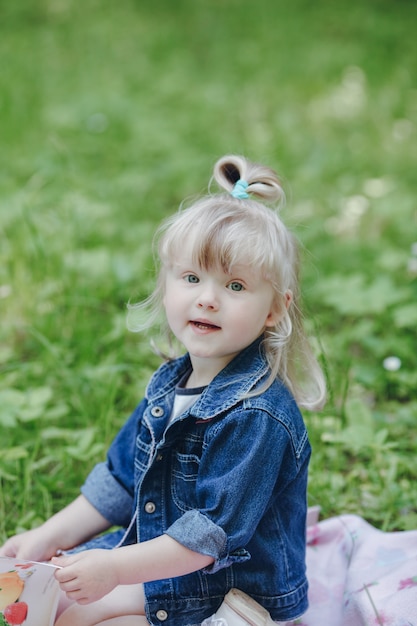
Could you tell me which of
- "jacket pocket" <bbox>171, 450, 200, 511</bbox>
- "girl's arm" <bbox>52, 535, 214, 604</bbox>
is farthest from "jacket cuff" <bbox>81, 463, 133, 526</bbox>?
"girl's arm" <bbox>52, 535, 214, 604</bbox>

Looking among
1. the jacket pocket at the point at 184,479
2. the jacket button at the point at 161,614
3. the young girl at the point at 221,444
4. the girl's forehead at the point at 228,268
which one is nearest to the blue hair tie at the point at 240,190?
the young girl at the point at 221,444

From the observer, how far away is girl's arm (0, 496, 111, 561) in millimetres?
1562

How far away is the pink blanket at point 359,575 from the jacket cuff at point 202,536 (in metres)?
0.36

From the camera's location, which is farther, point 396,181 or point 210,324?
point 396,181

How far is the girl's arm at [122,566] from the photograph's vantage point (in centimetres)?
123

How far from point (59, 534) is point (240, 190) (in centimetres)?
80

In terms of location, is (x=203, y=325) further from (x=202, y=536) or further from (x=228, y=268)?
(x=202, y=536)

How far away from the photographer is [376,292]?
257cm

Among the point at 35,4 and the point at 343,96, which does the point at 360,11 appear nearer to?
the point at 343,96

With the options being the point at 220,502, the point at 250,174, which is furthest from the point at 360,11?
the point at 220,502

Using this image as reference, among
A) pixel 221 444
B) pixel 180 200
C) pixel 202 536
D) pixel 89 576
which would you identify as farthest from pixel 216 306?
pixel 180 200

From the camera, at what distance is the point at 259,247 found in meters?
1.34

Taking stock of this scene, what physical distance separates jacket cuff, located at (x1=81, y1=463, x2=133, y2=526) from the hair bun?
0.66 m

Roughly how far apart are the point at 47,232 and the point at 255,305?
5.31 feet
